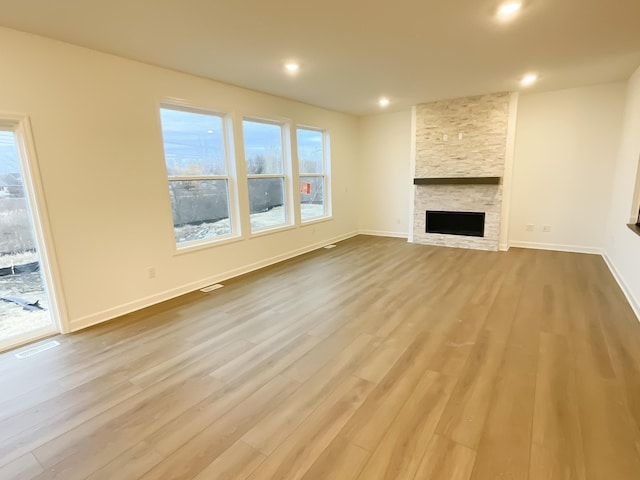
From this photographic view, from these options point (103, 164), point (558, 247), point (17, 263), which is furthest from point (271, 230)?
point (558, 247)

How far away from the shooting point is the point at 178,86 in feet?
12.5

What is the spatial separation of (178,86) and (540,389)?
4445 millimetres

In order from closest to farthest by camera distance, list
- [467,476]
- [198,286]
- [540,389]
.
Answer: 1. [467,476]
2. [540,389]
3. [198,286]

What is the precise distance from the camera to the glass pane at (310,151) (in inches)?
237

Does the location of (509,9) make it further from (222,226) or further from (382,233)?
(382,233)

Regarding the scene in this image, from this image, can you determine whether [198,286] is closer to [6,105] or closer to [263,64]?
[6,105]

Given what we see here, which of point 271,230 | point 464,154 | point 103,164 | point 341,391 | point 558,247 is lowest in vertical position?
point 341,391

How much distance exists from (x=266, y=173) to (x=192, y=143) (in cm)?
134

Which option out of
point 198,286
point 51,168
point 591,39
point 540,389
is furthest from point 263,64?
point 540,389

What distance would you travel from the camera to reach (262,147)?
17.1 ft

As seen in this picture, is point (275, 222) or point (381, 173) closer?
point (275, 222)

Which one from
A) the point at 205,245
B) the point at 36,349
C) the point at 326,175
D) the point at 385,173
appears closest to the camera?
the point at 36,349

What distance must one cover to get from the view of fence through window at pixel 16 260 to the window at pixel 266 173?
2578mm

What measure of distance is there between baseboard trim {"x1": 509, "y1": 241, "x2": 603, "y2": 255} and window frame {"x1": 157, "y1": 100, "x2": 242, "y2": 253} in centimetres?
494
